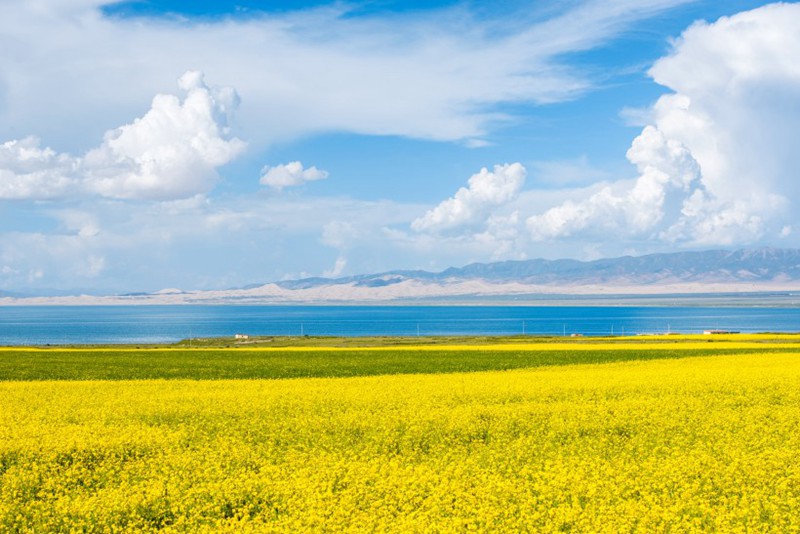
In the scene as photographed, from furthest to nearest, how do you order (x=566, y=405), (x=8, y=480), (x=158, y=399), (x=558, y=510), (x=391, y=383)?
(x=391, y=383) → (x=158, y=399) → (x=566, y=405) → (x=8, y=480) → (x=558, y=510)

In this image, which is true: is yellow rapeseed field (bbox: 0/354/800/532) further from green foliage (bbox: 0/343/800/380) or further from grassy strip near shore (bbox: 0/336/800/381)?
green foliage (bbox: 0/343/800/380)

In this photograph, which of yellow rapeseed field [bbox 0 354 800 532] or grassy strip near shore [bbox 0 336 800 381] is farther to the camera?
grassy strip near shore [bbox 0 336 800 381]

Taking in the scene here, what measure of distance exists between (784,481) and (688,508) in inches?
107

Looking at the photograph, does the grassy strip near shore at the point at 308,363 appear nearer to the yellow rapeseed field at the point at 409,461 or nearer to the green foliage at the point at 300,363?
the green foliage at the point at 300,363

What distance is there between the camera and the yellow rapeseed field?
527 inches

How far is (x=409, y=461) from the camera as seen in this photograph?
58.4 feet

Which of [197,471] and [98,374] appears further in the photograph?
[98,374]

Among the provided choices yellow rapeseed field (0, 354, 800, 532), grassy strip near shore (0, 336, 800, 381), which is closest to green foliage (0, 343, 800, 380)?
grassy strip near shore (0, 336, 800, 381)

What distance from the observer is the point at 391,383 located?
3472cm

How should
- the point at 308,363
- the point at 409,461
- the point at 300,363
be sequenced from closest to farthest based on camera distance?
1. the point at 409,461
2. the point at 308,363
3. the point at 300,363

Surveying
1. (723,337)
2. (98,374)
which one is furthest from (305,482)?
(723,337)

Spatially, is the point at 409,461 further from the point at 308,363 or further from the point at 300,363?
the point at 300,363

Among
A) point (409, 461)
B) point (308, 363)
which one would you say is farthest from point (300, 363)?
point (409, 461)

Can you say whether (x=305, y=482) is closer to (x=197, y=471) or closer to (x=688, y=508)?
(x=197, y=471)
